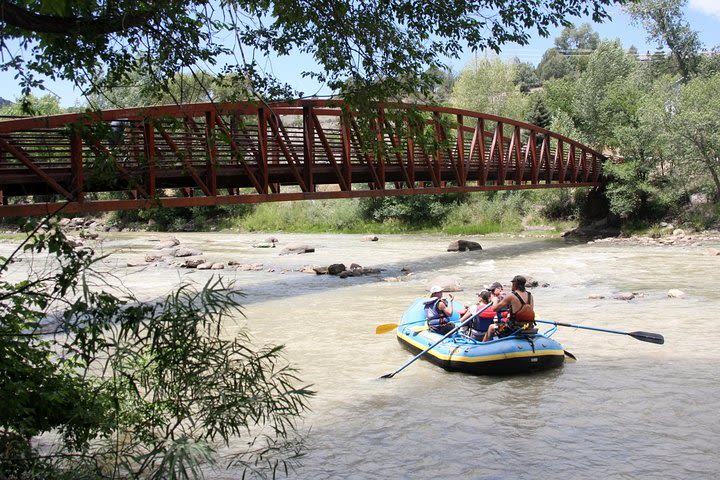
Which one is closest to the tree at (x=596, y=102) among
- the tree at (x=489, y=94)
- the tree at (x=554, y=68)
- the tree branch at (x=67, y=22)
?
the tree at (x=489, y=94)

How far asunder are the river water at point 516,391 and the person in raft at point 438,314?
0.75m

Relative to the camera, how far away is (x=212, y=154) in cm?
953

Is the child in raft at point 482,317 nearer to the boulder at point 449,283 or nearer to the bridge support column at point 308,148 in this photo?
the boulder at point 449,283

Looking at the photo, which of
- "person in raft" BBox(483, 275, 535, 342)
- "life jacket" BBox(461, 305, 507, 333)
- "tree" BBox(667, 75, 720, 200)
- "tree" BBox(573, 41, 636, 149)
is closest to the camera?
"person in raft" BBox(483, 275, 535, 342)

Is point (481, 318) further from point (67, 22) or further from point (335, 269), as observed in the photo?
point (335, 269)

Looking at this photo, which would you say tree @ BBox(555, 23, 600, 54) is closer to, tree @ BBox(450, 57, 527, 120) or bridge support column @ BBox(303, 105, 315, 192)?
tree @ BBox(450, 57, 527, 120)

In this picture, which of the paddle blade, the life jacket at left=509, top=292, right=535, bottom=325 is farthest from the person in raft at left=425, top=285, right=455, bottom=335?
the paddle blade

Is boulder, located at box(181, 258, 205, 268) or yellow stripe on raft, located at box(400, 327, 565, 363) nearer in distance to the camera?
yellow stripe on raft, located at box(400, 327, 565, 363)

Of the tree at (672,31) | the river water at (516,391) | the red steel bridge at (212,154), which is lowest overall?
the river water at (516,391)

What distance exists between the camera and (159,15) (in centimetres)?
601

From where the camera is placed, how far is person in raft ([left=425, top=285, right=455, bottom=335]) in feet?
41.6

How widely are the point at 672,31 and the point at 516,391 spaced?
62.0 m

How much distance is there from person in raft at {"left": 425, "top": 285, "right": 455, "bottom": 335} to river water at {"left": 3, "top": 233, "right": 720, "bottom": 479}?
0.75m

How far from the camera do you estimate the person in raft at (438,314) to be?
41.6 feet
